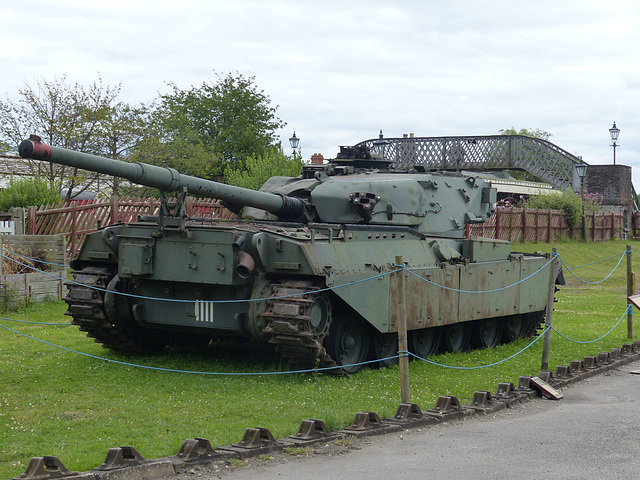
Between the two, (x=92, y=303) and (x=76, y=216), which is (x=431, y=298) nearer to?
(x=92, y=303)

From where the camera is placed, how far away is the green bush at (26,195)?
21.5 m

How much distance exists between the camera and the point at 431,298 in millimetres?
12406

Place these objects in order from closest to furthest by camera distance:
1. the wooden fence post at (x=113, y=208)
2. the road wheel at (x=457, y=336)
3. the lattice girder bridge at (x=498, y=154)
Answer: the road wheel at (x=457, y=336)
the wooden fence post at (x=113, y=208)
the lattice girder bridge at (x=498, y=154)

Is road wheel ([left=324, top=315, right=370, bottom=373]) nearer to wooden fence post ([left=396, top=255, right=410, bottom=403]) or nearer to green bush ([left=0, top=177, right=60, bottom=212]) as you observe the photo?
wooden fence post ([left=396, top=255, right=410, bottom=403])

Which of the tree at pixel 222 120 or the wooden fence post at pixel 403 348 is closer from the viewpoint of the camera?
the wooden fence post at pixel 403 348

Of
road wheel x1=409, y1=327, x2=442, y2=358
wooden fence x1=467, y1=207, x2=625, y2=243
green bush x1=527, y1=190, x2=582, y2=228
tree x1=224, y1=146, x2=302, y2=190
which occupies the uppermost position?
tree x1=224, y1=146, x2=302, y2=190

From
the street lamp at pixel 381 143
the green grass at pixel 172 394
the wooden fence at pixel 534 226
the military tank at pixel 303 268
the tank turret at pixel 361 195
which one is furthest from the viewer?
the wooden fence at pixel 534 226

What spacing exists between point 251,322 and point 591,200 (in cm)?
3468

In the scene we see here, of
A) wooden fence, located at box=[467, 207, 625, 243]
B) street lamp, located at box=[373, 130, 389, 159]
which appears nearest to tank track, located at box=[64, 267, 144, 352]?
street lamp, located at box=[373, 130, 389, 159]

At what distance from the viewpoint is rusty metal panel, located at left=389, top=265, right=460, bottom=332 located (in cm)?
1191

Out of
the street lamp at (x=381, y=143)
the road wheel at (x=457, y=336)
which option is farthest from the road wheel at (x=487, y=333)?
the street lamp at (x=381, y=143)

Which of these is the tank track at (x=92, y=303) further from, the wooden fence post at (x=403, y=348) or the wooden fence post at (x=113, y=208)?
the wooden fence post at (x=113, y=208)

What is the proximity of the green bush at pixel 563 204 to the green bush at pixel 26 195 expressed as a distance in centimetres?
2344

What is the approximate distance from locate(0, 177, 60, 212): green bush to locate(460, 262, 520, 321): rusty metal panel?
12138mm
